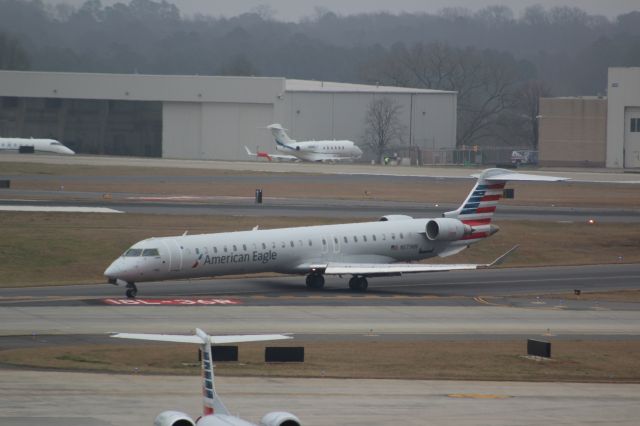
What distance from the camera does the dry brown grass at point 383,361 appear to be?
3635 centimetres

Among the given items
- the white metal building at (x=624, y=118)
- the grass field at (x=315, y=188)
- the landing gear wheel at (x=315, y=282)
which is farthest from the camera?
the white metal building at (x=624, y=118)

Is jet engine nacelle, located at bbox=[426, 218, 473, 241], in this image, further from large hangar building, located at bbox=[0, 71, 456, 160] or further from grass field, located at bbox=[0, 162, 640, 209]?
large hangar building, located at bbox=[0, 71, 456, 160]

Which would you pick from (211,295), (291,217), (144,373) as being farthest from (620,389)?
(291,217)

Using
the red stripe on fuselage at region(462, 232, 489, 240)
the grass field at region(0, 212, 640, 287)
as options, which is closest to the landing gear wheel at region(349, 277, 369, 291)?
the red stripe on fuselage at region(462, 232, 489, 240)

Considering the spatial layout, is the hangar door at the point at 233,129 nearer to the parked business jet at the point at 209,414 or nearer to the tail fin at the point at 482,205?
the tail fin at the point at 482,205

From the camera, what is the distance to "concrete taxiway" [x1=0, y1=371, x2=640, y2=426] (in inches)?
1158

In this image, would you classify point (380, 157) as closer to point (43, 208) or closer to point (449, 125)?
point (449, 125)

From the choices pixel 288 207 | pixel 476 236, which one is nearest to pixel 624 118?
pixel 288 207

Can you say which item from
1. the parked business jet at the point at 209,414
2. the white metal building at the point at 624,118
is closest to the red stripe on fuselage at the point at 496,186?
the parked business jet at the point at 209,414

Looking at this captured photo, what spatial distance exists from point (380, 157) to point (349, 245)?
10488cm

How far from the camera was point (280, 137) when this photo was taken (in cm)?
14200

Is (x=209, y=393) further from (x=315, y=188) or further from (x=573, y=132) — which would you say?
(x=573, y=132)

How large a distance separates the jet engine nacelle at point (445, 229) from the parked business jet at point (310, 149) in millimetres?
81133

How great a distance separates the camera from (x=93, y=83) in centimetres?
14962
